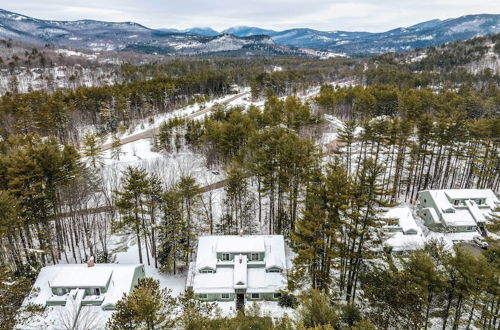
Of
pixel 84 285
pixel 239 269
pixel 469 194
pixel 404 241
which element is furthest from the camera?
pixel 469 194

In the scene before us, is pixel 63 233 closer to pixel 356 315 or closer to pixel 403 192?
pixel 356 315

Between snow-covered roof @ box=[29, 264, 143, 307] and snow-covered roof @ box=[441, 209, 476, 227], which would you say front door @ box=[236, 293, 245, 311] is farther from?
snow-covered roof @ box=[441, 209, 476, 227]

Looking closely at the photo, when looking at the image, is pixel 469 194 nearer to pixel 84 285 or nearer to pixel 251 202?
pixel 251 202

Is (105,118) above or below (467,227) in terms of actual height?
above

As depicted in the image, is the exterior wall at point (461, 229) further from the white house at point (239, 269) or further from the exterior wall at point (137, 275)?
the exterior wall at point (137, 275)

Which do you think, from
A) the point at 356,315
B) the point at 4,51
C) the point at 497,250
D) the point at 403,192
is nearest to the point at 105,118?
the point at 403,192

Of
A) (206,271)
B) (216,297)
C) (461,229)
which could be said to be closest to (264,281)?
(216,297)
